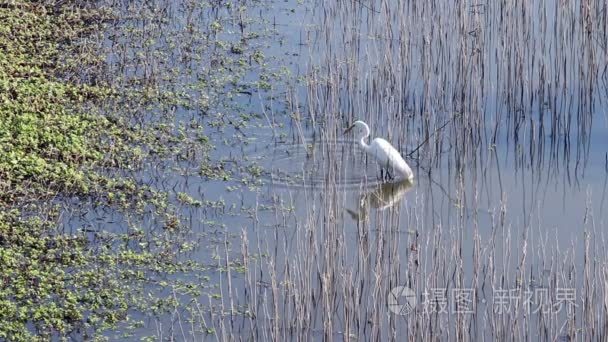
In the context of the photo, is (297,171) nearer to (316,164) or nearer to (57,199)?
(316,164)

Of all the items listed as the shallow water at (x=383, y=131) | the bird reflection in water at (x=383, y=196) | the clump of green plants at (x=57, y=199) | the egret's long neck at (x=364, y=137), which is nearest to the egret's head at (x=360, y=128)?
the egret's long neck at (x=364, y=137)

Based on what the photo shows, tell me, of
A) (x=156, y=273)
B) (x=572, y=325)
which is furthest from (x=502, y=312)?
(x=156, y=273)

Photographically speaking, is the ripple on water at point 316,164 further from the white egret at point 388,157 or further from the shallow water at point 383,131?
the white egret at point 388,157

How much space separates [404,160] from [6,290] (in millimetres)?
3002

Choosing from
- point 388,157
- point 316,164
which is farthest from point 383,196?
point 316,164

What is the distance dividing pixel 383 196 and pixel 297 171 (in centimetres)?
62

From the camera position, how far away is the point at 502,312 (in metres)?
4.88

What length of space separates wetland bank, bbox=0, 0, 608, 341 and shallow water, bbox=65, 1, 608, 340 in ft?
0.07

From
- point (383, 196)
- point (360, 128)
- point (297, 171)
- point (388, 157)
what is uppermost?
point (360, 128)

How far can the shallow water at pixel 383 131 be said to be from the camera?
6.33 metres

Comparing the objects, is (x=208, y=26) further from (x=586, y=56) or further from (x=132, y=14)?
(x=586, y=56)

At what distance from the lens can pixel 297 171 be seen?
773 centimetres

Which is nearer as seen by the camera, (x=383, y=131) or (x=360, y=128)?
(x=360, y=128)

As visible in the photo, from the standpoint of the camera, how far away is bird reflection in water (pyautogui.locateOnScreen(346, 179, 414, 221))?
7.23 m
